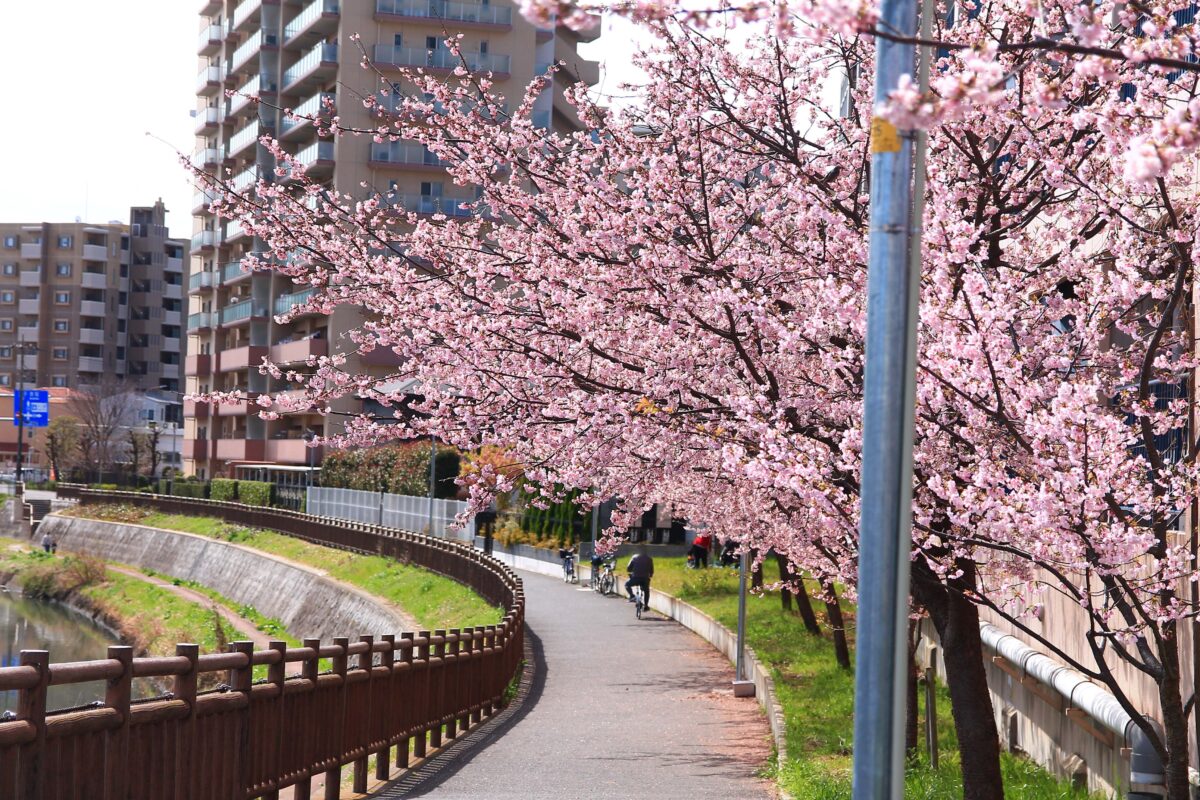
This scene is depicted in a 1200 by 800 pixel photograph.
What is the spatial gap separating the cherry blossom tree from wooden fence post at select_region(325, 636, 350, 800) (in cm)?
199

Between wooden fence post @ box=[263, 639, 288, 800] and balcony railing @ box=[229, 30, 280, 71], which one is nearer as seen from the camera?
wooden fence post @ box=[263, 639, 288, 800]

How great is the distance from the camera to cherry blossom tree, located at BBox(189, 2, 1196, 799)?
7.06 m

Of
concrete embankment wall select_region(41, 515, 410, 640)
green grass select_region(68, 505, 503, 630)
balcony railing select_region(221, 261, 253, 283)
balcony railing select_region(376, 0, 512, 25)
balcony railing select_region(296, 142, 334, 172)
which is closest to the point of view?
green grass select_region(68, 505, 503, 630)

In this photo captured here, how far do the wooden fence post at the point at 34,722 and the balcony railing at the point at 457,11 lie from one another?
64307 mm

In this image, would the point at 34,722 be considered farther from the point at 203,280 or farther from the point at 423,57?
the point at 203,280

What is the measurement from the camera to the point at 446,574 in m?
37.4

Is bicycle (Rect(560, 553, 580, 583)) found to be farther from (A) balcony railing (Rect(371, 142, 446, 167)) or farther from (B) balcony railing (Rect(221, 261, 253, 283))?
(B) balcony railing (Rect(221, 261, 253, 283))

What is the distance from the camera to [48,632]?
183 ft

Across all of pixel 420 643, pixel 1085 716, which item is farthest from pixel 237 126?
pixel 1085 716

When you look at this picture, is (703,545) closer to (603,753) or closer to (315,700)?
(603,753)

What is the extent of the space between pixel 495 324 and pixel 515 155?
6.07 ft

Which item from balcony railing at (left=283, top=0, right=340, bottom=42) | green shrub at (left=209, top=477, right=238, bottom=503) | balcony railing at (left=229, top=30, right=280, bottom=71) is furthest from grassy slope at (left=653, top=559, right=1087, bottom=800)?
balcony railing at (left=229, top=30, right=280, bottom=71)

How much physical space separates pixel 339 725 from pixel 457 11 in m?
61.9

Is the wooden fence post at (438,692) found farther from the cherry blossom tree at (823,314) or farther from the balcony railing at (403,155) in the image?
the balcony railing at (403,155)
